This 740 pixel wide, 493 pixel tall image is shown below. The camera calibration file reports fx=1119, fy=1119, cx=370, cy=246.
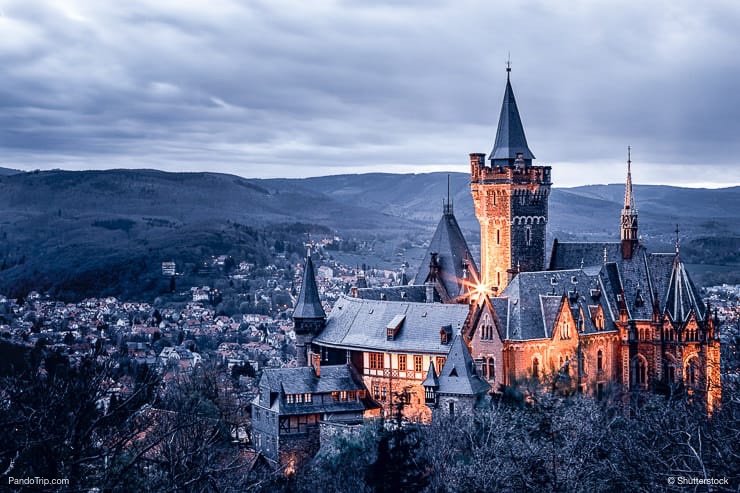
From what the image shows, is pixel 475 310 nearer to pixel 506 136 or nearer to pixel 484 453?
pixel 506 136

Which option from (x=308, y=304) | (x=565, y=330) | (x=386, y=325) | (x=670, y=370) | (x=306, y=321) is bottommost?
(x=670, y=370)

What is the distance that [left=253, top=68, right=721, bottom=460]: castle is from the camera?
70.2 metres

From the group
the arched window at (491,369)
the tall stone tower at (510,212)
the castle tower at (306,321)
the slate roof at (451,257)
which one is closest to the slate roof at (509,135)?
the tall stone tower at (510,212)

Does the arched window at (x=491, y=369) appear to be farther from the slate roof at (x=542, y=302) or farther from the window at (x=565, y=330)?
the window at (x=565, y=330)

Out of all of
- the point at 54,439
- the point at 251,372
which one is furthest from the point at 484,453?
the point at 251,372

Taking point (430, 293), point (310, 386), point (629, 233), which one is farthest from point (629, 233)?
point (310, 386)

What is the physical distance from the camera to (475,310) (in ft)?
234

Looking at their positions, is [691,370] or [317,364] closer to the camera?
[691,370]

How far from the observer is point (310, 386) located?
239 ft

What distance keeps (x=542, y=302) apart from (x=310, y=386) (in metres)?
16.0

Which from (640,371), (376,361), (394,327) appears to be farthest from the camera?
(640,371)

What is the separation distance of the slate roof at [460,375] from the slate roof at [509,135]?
60.0 feet

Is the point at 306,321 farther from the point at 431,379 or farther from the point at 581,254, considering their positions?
the point at 581,254

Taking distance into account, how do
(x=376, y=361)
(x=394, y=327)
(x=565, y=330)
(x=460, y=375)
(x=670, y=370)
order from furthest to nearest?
(x=670, y=370) < (x=376, y=361) < (x=394, y=327) < (x=565, y=330) < (x=460, y=375)
